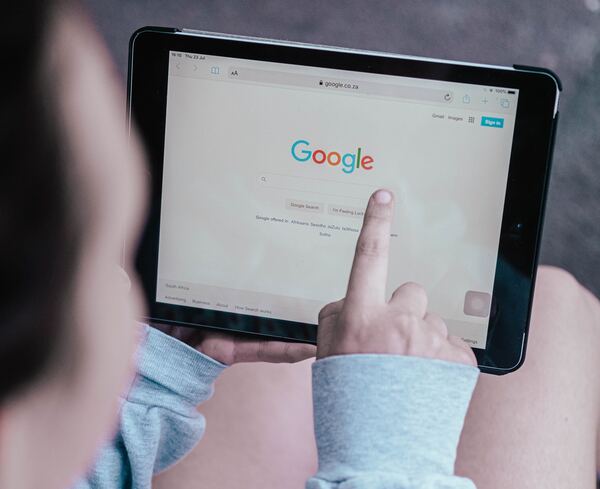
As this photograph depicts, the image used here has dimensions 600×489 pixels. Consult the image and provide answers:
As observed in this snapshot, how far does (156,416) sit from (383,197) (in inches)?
11.3

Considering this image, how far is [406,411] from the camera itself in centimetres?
43

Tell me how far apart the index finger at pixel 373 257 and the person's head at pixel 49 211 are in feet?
0.53

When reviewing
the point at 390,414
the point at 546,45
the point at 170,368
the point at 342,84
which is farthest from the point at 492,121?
the point at 546,45

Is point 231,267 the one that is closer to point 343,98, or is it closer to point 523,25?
point 343,98

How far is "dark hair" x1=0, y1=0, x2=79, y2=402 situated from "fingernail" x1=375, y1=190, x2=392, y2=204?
0.72ft

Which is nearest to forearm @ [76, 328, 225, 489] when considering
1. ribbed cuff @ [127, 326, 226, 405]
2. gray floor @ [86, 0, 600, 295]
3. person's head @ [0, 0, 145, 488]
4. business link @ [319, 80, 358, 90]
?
ribbed cuff @ [127, 326, 226, 405]

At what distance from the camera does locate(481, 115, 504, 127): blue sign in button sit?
20.3 inches

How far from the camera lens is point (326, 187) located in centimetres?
55

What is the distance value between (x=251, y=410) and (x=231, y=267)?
176mm

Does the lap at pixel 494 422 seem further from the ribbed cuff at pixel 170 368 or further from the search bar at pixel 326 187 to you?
the search bar at pixel 326 187

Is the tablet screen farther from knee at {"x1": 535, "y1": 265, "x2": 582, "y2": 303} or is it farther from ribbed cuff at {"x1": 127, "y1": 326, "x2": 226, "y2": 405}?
knee at {"x1": 535, "y1": 265, "x2": 582, "y2": 303}

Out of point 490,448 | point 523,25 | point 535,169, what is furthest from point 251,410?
point 523,25

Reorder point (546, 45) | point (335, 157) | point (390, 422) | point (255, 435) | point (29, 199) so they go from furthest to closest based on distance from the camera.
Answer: point (546, 45)
point (255, 435)
point (335, 157)
point (390, 422)
point (29, 199)

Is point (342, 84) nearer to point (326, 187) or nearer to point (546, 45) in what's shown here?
point (326, 187)
